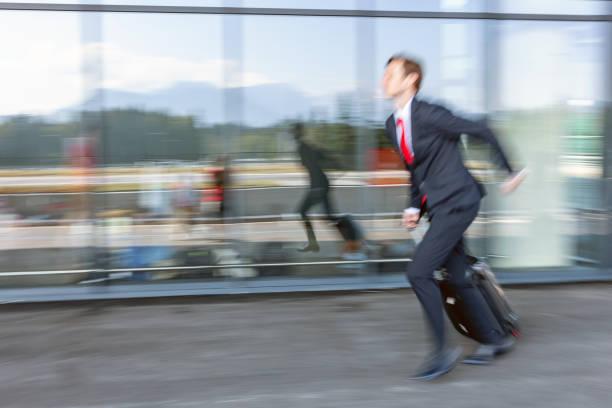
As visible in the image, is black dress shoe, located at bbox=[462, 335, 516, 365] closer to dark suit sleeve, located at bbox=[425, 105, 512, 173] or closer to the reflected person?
dark suit sleeve, located at bbox=[425, 105, 512, 173]

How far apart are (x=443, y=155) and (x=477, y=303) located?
0.91m

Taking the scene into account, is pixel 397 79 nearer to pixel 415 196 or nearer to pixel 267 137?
pixel 415 196

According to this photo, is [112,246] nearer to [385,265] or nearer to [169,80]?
[169,80]

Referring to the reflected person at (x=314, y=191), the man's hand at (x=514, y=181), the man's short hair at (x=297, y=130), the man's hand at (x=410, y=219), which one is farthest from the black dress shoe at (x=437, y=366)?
the man's short hair at (x=297, y=130)

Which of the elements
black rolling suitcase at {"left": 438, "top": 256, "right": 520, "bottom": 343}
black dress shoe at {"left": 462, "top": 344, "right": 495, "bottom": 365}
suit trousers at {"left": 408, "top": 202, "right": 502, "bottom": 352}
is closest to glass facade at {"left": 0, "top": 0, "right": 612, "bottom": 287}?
black rolling suitcase at {"left": 438, "top": 256, "right": 520, "bottom": 343}

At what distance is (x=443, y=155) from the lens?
332 centimetres

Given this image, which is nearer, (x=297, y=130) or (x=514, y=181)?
(x=514, y=181)

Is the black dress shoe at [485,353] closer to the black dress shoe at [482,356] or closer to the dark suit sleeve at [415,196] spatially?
the black dress shoe at [482,356]

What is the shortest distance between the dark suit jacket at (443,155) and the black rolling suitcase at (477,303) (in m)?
0.49

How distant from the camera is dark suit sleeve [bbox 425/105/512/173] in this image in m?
3.21

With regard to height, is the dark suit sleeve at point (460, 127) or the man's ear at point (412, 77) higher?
the man's ear at point (412, 77)

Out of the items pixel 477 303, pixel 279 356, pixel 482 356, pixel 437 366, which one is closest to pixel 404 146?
pixel 477 303

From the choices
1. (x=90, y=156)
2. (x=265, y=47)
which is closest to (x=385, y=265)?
(x=265, y=47)

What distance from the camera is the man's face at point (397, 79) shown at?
129 inches
